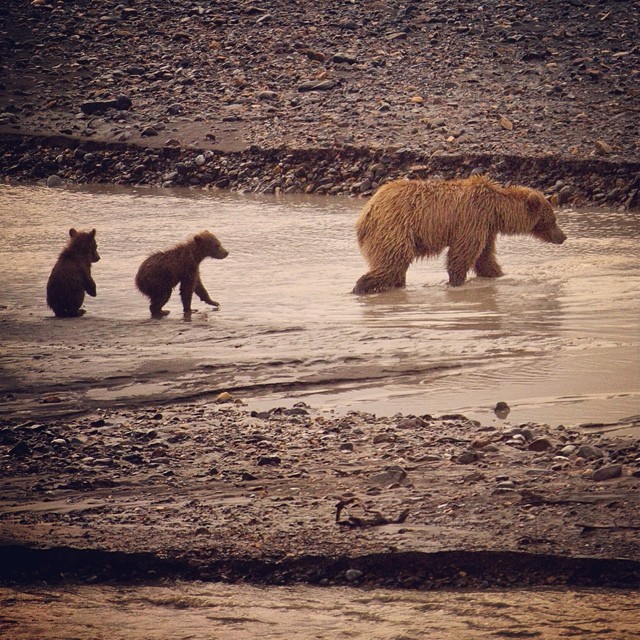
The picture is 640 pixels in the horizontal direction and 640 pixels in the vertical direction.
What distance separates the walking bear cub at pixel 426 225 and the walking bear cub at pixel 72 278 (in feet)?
7.64

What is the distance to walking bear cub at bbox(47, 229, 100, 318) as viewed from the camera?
32.3ft

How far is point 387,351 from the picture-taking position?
8.63 m

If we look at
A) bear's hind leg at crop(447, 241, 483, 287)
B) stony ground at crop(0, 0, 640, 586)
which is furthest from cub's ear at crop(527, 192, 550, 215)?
stony ground at crop(0, 0, 640, 586)

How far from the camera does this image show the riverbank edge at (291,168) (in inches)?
602

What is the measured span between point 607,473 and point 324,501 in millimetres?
1313

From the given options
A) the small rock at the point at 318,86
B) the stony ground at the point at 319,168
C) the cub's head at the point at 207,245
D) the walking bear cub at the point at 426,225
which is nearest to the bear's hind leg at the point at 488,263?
the walking bear cub at the point at 426,225

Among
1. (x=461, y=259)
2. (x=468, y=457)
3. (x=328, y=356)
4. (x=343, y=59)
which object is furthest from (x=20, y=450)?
(x=343, y=59)

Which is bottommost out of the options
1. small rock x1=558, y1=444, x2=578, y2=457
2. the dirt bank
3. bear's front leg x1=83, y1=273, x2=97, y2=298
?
the dirt bank

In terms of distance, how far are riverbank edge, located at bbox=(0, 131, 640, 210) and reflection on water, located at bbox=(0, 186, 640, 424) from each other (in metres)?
0.99

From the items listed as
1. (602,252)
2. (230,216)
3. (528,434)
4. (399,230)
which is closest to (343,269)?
(399,230)

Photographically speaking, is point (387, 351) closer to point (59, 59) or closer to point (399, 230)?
point (399, 230)

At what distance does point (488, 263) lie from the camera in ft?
37.4

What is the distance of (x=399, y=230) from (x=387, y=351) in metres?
2.41

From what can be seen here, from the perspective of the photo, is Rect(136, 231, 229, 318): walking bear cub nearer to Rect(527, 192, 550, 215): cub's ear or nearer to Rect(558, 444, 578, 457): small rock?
Rect(527, 192, 550, 215): cub's ear
